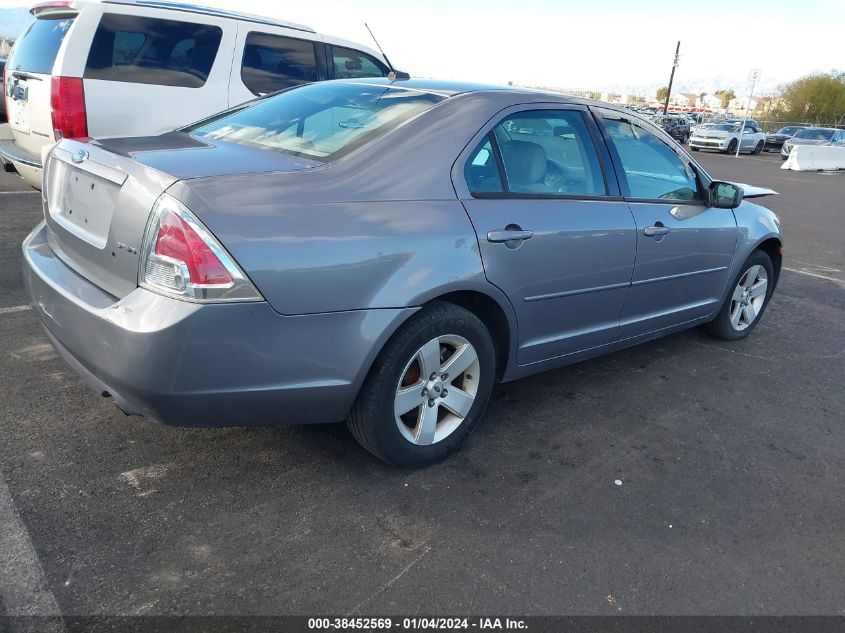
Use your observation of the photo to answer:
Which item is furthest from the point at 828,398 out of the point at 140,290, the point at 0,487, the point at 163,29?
the point at 163,29

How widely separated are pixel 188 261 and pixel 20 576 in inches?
45.3

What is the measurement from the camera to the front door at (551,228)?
10.3 ft

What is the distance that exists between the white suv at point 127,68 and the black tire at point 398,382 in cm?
362

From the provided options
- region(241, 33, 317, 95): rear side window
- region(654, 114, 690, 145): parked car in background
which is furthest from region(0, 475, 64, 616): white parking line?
region(654, 114, 690, 145): parked car in background

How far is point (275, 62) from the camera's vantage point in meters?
7.18

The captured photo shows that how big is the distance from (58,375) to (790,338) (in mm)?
4988

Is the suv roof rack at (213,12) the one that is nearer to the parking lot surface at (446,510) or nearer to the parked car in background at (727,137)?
the parking lot surface at (446,510)

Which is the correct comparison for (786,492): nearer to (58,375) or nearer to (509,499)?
(509,499)

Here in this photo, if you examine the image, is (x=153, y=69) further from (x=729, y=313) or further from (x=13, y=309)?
(x=729, y=313)

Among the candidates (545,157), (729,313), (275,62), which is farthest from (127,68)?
(729,313)

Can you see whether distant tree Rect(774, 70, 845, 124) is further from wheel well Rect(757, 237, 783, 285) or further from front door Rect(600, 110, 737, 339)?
front door Rect(600, 110, 737, 339)

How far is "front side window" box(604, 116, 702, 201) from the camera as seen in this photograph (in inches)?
153

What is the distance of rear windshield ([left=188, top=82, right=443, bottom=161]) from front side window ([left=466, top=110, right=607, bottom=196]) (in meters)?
0.39

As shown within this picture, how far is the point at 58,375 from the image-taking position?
371 centimetres
